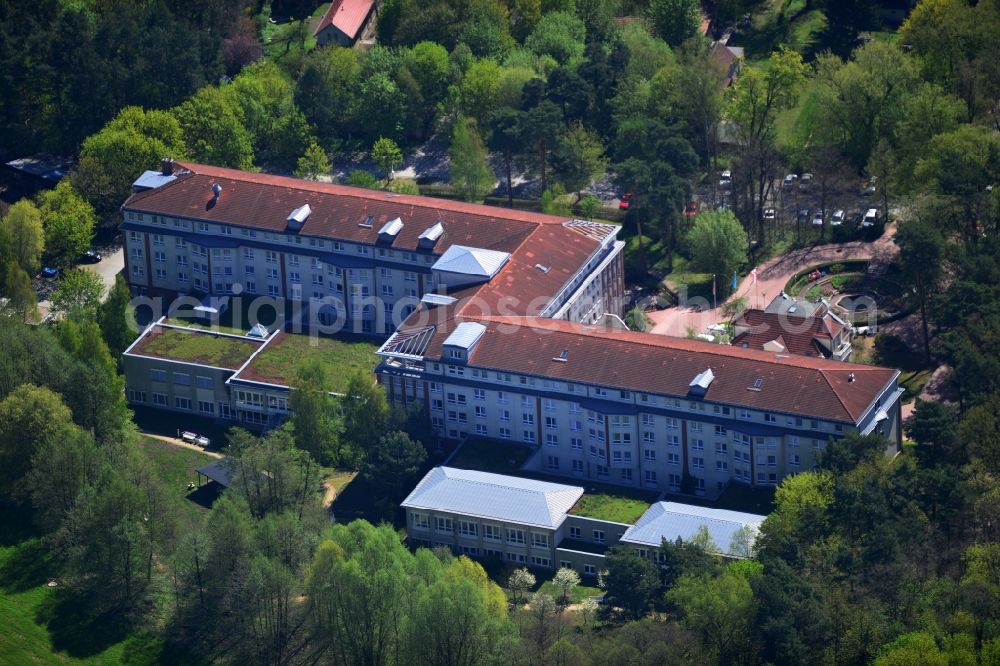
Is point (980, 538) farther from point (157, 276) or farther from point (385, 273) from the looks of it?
point (157, 276)

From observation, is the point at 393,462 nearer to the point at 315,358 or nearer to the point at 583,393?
the point at 583,393

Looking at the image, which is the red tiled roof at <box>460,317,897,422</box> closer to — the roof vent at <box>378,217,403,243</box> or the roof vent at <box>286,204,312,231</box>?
the roof vent at <box>378,217,403,243</box>

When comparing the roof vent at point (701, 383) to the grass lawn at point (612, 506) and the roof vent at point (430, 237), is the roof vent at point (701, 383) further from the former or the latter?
the roof vent at point (430, 237)

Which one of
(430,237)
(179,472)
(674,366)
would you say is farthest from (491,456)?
(179,472)

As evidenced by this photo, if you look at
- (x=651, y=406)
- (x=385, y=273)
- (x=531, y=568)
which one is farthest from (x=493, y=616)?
(x=385, y=273)

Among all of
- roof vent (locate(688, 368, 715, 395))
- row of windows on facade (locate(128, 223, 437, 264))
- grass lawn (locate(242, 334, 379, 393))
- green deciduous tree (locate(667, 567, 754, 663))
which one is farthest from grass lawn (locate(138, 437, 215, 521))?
green deciduous tree (locate(667, 567, 754, 663))
